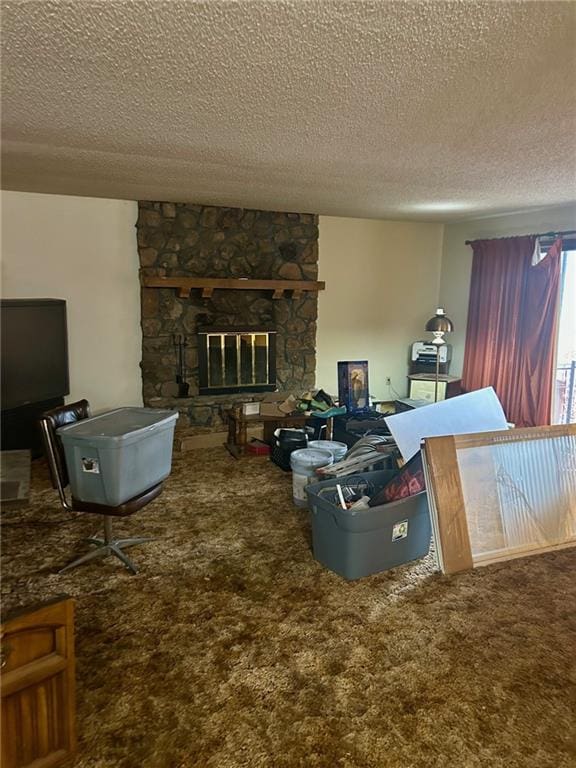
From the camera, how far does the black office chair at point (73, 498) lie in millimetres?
2695

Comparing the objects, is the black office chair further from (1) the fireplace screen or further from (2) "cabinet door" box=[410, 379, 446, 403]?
(2) "cabinet door" box=[410, 379, 446, 403]

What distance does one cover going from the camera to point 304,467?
358cm

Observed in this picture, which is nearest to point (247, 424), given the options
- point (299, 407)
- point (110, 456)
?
point (299, 407)

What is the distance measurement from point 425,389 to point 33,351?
405cm

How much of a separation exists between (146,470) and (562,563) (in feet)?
8.16

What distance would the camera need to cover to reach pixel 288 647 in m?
2.27

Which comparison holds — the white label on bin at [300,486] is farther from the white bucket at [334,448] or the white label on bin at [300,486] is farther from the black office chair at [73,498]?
the black office chair at [73,498]

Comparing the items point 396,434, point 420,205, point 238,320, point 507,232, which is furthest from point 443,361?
point 396,434

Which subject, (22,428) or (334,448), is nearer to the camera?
(334,448)

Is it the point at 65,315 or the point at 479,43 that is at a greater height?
the point at 479,43

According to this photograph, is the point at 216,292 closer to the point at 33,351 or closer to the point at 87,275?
the point at 87,275

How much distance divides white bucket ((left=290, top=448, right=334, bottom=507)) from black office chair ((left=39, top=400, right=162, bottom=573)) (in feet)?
Answer: 3.38

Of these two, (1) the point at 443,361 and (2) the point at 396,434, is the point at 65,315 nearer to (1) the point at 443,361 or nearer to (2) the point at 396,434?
(2) the point at 396,434

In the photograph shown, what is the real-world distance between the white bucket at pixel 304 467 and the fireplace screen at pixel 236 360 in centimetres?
184
